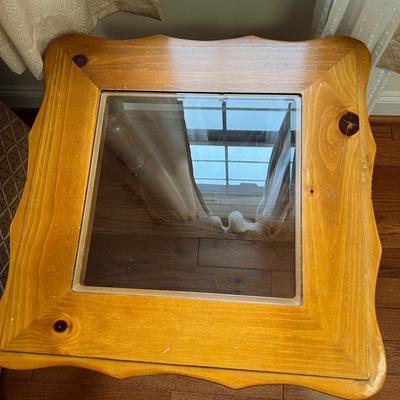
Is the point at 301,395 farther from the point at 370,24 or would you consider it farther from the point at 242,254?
the point at 370,24

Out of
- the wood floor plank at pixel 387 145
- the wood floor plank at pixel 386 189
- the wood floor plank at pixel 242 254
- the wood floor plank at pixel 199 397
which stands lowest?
the wood floor plank at pixel 199 397

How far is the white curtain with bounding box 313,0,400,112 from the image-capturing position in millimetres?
642

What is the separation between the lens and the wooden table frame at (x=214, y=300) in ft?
1.73

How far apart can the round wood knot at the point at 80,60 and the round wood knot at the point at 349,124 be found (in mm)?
407

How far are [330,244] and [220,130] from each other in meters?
0.31

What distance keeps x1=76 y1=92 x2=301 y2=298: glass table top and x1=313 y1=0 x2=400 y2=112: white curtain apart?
17 centimetres

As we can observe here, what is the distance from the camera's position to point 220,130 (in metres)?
0.76

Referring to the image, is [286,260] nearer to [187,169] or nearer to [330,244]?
[330,244]

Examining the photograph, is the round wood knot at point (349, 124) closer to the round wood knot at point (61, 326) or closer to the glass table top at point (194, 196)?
the glass table top at point (194, 196)

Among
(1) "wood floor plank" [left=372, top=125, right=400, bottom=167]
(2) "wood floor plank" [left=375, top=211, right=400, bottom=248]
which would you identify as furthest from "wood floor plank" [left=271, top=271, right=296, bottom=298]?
(1) "wood floor plank" [left=372, top=125, right=400, bottom=167]

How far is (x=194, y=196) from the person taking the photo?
745 millimetres

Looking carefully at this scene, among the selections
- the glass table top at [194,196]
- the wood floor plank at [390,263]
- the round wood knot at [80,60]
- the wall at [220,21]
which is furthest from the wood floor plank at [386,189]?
the round wood knot at [80,60]

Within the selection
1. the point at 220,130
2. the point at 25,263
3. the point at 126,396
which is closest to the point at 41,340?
the point at 25,263

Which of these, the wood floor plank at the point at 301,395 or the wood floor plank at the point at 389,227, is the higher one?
the wood floor plank at the point at 389,227
